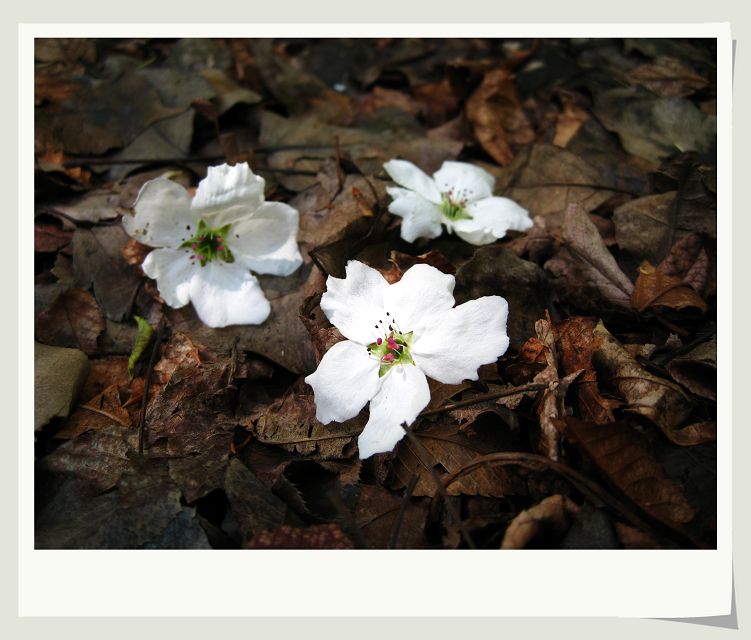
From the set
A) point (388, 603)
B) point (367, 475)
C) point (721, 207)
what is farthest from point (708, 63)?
point (388, 603)

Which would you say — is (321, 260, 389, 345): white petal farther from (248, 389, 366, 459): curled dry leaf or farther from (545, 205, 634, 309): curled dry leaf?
(545, 205, 634, 309): curled dry leaf

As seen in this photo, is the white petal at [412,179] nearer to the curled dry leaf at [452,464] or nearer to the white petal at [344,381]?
the white petal at [344,381]

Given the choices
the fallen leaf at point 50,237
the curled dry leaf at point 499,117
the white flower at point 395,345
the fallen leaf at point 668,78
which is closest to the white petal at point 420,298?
the white flower at point 395,345

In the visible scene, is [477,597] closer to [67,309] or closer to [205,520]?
[205,520]

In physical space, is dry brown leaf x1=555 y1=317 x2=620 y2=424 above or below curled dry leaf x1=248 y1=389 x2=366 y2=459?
above

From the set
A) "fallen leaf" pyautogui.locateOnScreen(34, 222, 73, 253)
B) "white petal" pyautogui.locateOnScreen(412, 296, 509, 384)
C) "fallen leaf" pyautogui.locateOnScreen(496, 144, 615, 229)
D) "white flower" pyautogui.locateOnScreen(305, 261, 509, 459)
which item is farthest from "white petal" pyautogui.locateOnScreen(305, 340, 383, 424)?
"fallen leaf" pyautogui.locateOnScreen(34, 222, 73, 253)

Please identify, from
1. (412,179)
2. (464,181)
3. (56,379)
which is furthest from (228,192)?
(464,181)
